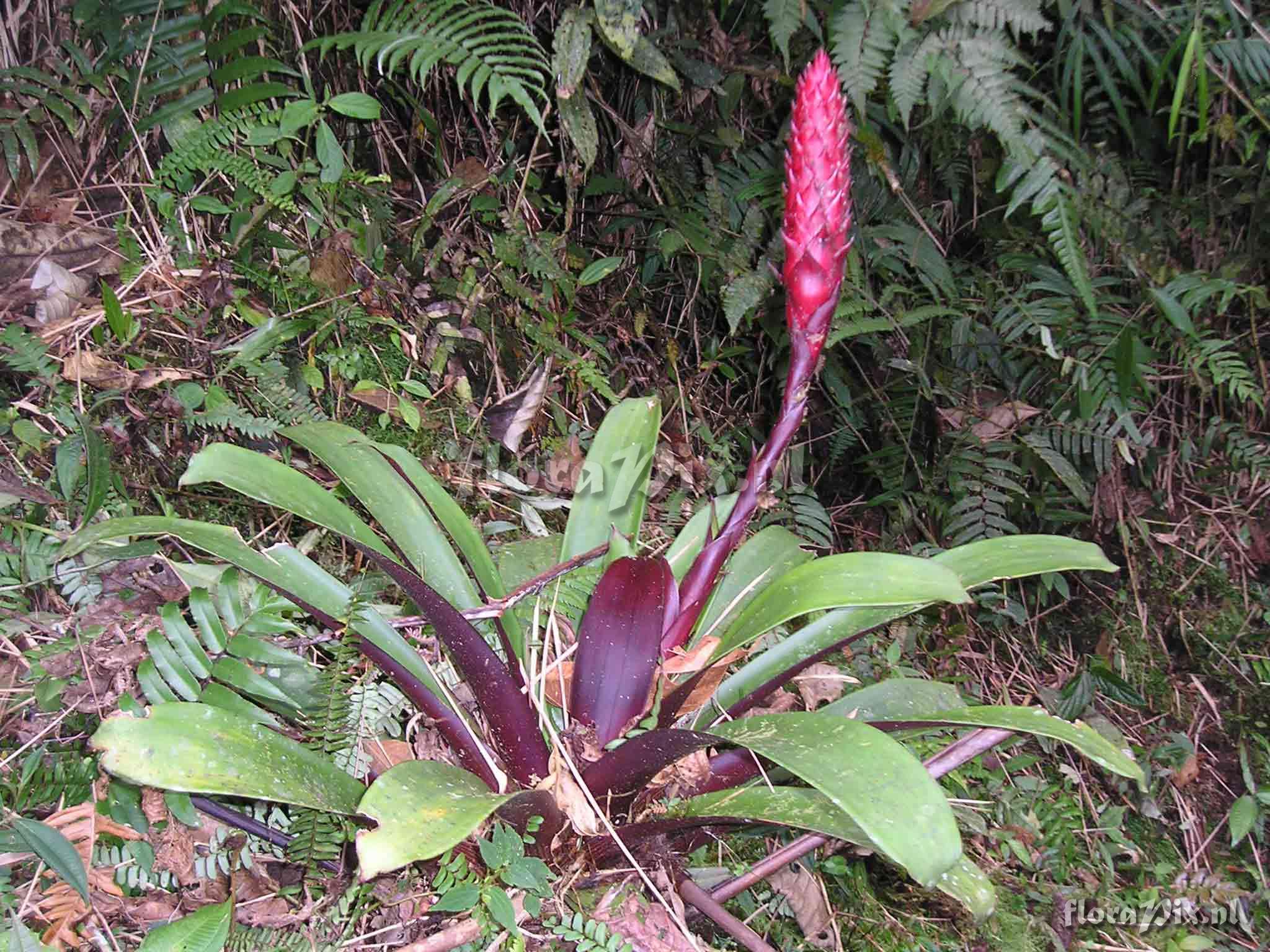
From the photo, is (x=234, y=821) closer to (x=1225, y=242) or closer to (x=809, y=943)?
(x=809, y=943)

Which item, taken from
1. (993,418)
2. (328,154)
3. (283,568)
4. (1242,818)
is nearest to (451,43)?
(328,154)

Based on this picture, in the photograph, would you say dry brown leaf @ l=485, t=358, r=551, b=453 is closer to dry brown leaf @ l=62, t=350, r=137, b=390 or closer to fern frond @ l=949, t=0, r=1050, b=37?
dry brown leaf @ l=62, t=350, r=137, b=390

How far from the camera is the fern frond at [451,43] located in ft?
6.33

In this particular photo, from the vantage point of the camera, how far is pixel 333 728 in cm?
131

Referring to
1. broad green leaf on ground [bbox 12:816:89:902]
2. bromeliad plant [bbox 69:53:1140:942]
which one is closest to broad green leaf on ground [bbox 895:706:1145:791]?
bromeliad plant [bbox 69:53:1140:942]

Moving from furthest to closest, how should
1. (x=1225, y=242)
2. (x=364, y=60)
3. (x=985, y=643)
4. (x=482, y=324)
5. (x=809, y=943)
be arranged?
(x=1225, y=242), (x=985, y=643), (x=482, y=324), (x=364, y=60), (x=809, y=943)

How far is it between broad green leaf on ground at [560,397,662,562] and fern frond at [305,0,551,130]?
2.46 feet

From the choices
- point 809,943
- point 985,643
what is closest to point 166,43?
point 809,943

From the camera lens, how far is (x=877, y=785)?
1044 millimetres

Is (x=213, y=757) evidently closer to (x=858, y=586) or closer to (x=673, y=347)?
(x=858, y=586)

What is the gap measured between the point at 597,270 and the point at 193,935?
191 centimetres

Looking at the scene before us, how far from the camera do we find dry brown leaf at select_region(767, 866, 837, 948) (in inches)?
63.7

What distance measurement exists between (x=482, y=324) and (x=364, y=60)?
0.69 meters

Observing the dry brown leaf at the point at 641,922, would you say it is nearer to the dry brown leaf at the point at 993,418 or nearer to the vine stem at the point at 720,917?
the vine stem at the point at 720,917
